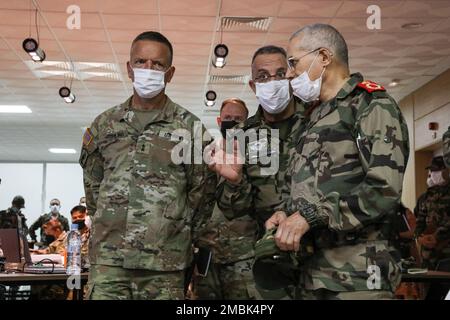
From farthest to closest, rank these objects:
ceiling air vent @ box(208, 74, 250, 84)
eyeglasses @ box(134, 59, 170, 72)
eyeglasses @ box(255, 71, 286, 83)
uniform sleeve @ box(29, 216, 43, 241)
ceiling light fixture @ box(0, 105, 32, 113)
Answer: ceiling light fixture @ box(0, 105, 32, 113) < uniform sleeve @ box(29, 216, 43, 241) < ceiling air vent @ box(208, 74, 250, 84) < eyeglasses @ box(255, 71, 286, 83) < eyeglasses @ box(134, 59, 170, 72)

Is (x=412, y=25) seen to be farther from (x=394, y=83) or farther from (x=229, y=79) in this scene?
(x=229, y=79)

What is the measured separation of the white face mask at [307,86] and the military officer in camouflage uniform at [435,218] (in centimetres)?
429

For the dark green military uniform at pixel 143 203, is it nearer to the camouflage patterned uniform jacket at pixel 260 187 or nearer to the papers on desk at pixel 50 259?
the camouflage patterned uniform jacket at pixel 260 187

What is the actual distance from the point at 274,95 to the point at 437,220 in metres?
3.91

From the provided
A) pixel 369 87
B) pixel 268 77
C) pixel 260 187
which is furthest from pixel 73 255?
pixel 369 87

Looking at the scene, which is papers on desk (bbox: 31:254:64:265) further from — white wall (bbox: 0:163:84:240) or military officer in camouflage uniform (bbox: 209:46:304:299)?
white wall (bbox: 0:163:84:240)

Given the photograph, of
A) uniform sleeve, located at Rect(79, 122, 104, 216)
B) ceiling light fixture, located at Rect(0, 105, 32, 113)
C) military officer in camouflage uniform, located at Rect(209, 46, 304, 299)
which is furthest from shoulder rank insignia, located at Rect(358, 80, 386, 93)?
ceiling light fixture, located at Rect(0, 105, 32, 113)

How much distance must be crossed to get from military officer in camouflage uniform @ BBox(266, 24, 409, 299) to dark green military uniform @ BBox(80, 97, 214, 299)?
1.87 ft

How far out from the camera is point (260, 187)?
261 cm

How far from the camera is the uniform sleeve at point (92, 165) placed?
261 cm

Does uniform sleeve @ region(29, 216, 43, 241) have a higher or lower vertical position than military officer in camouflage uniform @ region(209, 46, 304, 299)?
lower

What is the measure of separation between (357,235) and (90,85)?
8.59 meters

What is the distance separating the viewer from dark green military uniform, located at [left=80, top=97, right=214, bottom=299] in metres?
2.35

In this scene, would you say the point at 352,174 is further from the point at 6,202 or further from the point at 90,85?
the point at 6,202
